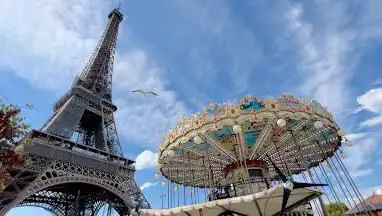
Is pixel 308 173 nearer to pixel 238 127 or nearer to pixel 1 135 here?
pixel 238 127

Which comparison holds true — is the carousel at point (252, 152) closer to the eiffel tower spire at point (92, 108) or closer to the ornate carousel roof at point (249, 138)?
the ornate carousel roof at point (249, 138)

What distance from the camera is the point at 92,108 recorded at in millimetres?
36719

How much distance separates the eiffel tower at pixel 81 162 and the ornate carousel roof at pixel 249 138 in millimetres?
9858

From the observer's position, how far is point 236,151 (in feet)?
49.3

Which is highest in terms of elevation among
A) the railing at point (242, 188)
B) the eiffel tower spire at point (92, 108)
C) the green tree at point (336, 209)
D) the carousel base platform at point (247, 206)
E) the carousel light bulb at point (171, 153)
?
the eiffel tower spire at point (92, 108)

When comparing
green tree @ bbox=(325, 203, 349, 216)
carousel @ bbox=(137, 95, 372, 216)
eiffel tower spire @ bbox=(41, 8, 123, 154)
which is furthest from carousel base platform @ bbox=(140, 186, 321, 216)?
green tree @ bbox=(325, 203, 349, 216)

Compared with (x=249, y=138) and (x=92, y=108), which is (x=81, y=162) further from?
(x=249, y=138)

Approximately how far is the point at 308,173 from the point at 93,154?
72.4 feet

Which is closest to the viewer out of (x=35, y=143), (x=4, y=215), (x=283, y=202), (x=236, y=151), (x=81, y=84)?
(x=283, y=202)

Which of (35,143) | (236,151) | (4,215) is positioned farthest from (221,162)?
(35,143)

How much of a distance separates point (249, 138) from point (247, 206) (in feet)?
14.1

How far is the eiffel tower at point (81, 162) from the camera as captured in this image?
26547mm

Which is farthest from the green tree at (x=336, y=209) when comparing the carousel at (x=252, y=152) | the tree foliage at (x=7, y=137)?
the tree foliage at (x=7, y=137)

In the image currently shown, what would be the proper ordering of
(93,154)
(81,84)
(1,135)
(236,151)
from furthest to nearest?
(81,84) < (93,154) < (236,151) < (1,135)
